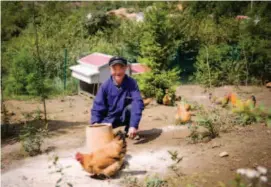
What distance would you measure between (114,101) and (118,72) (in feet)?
1.61

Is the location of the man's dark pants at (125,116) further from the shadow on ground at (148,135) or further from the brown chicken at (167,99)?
the brown chicken at (167,99)

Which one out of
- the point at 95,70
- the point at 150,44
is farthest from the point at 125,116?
the point at 95,70

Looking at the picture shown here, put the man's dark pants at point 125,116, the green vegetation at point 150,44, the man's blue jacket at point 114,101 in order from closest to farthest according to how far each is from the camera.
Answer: the man's blue jacket at point 114,101
the man's dark pants at point 125,116
the green vegetation at point 150,44

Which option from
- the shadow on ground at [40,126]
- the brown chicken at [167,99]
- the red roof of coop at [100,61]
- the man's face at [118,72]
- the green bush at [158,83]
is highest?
the man's face at [118,72]

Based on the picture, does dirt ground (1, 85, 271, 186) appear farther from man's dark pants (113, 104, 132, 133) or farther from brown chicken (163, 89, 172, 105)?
brown chicken (163, 89, 172, 105)

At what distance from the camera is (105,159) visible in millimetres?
3906

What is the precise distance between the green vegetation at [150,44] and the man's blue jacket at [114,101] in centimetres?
211

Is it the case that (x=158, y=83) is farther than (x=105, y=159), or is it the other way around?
(x=158, y=83)

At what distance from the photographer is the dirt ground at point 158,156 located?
13.4 ft

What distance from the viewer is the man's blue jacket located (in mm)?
5172

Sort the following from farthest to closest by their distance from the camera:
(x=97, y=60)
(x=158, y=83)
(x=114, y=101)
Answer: (x=97, y=60)
(x=158, y=83)
(x=114, y=101)

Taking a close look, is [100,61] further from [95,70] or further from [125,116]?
[125,116]

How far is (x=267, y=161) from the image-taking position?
416 cm

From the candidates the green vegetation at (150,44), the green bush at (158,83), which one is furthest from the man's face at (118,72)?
the green bush at (158,83)
